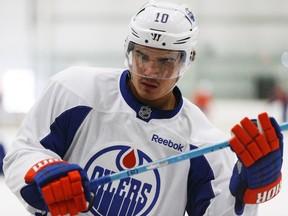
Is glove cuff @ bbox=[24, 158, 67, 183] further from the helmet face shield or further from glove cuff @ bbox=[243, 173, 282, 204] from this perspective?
glove cuff @ bbox=[243, 173, 282, 204]

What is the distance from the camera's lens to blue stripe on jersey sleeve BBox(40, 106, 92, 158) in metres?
2.04

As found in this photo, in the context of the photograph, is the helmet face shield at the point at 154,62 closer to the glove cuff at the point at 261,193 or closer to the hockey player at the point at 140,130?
the hockey player at the point at 140,130

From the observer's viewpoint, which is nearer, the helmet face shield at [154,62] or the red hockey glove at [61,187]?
the red hockey glove at [61,187]

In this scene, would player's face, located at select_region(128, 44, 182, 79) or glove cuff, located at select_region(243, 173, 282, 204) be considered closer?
glove cuff, located at select_region(243, 173, 282, 204)

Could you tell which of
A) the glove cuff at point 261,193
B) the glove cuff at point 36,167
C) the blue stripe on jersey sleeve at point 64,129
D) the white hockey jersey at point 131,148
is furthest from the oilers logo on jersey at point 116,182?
the glove cuff at point 261,193

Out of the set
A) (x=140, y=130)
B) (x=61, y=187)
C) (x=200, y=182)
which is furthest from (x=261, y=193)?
(x=61, y=187)

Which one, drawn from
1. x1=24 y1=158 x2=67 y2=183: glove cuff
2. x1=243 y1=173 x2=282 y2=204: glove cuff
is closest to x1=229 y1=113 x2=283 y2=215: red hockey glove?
x1=243 y1=173 x2=282 y2=204: glove cuff

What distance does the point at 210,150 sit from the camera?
6.36ft

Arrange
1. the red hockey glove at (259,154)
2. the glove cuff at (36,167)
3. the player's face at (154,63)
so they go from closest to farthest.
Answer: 1. the red hockey glove at (259,154)
2. the glove cuff at (36,167)
3. the player's face at (154,63)

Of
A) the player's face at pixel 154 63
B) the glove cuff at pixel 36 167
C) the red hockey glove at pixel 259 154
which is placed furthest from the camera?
the player's face at pixel 154 63

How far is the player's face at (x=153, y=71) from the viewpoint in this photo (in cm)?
204

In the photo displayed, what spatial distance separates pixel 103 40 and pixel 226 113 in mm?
2643

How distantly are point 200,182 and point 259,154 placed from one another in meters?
0.39

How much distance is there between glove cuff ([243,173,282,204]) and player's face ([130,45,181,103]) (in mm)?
412
